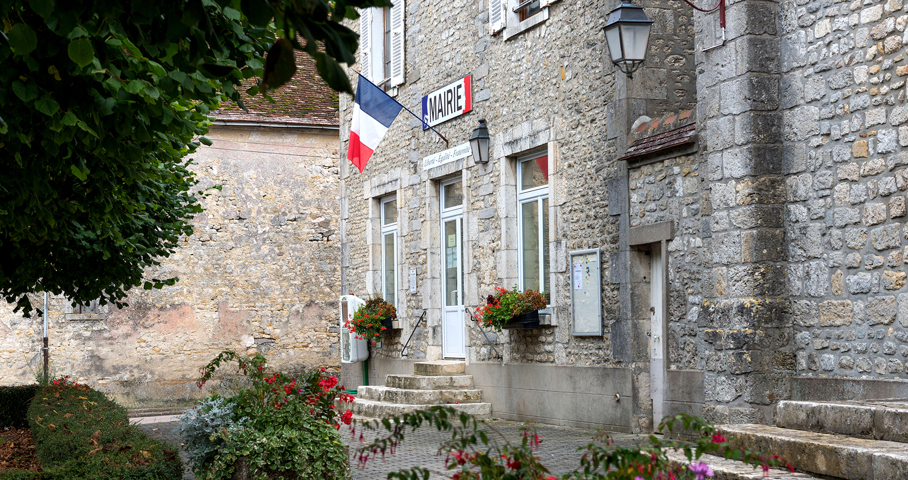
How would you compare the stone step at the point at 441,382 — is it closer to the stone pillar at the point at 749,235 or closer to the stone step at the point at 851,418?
the stone pillar at the point at 749,235

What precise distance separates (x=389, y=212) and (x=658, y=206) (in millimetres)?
6437

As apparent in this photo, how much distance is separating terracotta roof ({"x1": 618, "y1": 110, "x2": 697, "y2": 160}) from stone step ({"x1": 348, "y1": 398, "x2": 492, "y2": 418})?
3.63 metres

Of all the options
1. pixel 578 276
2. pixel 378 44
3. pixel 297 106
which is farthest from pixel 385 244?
pixel 578 276

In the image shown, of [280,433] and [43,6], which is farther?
[280,433]

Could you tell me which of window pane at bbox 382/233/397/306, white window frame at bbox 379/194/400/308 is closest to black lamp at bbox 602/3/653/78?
white window frame at bbox 379/194/400/308

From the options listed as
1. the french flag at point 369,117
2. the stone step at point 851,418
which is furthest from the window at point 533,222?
the stone step at point 851,418

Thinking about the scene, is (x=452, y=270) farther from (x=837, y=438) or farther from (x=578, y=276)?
(x=837, y=438)

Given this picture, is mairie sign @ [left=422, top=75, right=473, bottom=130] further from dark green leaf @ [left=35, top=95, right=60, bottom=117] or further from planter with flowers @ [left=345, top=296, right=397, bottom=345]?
dark green leaf @ [left=35, top=95, right=60, bottom=117]

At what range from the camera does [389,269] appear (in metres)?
13.8

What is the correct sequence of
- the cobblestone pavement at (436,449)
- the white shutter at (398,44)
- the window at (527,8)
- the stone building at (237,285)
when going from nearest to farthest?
the cobblestone pavement at (436,449) → the window at (527,8) → the white shutter at (398,44) → the stone building at (237,285)

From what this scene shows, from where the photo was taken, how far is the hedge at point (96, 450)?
5418mm

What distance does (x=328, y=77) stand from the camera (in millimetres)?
1984

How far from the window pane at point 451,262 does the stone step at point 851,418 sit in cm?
715

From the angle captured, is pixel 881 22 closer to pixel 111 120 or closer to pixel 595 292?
pixel 595 292
